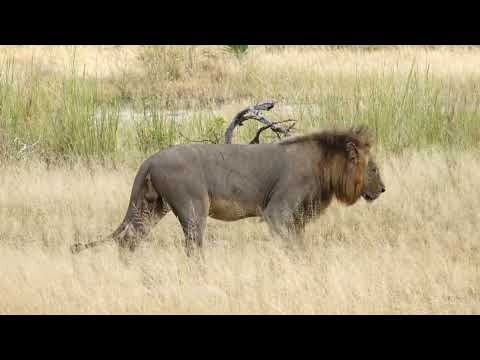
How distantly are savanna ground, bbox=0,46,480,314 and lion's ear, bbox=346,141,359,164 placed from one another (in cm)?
80

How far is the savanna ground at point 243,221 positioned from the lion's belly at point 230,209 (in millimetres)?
320

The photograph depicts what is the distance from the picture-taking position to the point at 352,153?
8.34 meters

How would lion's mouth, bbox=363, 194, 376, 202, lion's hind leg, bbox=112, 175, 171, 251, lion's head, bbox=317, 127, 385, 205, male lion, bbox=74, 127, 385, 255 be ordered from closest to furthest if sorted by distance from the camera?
male lion, bbox=74, 127, 385, 255
lion's hind leg, bbox=112, 175, 171, 251
lion's head, bbox=317, 127, 385, 205
lion's mouth, bbox=363, 194, 376, 202

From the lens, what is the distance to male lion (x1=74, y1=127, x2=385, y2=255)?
766 cm

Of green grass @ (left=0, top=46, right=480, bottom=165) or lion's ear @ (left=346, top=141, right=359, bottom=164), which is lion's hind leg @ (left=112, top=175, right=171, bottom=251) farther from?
green grass @ (left=0, top=46, right=480, bottom=165)

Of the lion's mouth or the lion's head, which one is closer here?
the lion's head

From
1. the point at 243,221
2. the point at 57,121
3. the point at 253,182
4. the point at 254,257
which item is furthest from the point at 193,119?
the point at 254,257

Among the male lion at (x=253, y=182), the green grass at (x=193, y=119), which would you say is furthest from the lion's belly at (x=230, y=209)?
the green grass at (x=193, y=119)

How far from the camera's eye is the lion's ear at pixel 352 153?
27.3 feet

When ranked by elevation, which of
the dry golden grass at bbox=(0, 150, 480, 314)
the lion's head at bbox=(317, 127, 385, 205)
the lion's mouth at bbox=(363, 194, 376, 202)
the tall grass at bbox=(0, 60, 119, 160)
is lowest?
the dry golden grass at bbox=(0, 150, 480, 314)

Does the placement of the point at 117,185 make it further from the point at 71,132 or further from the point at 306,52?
the point at 306,52

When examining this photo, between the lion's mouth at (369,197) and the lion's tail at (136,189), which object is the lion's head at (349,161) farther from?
the lion's tail at (136,189)

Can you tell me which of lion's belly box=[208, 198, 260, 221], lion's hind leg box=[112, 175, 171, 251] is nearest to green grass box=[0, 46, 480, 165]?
lion's belly box=[208, 198, 260, 221]

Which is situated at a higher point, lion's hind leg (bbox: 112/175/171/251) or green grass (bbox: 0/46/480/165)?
green grass (bbox: 0/46/480/165)
